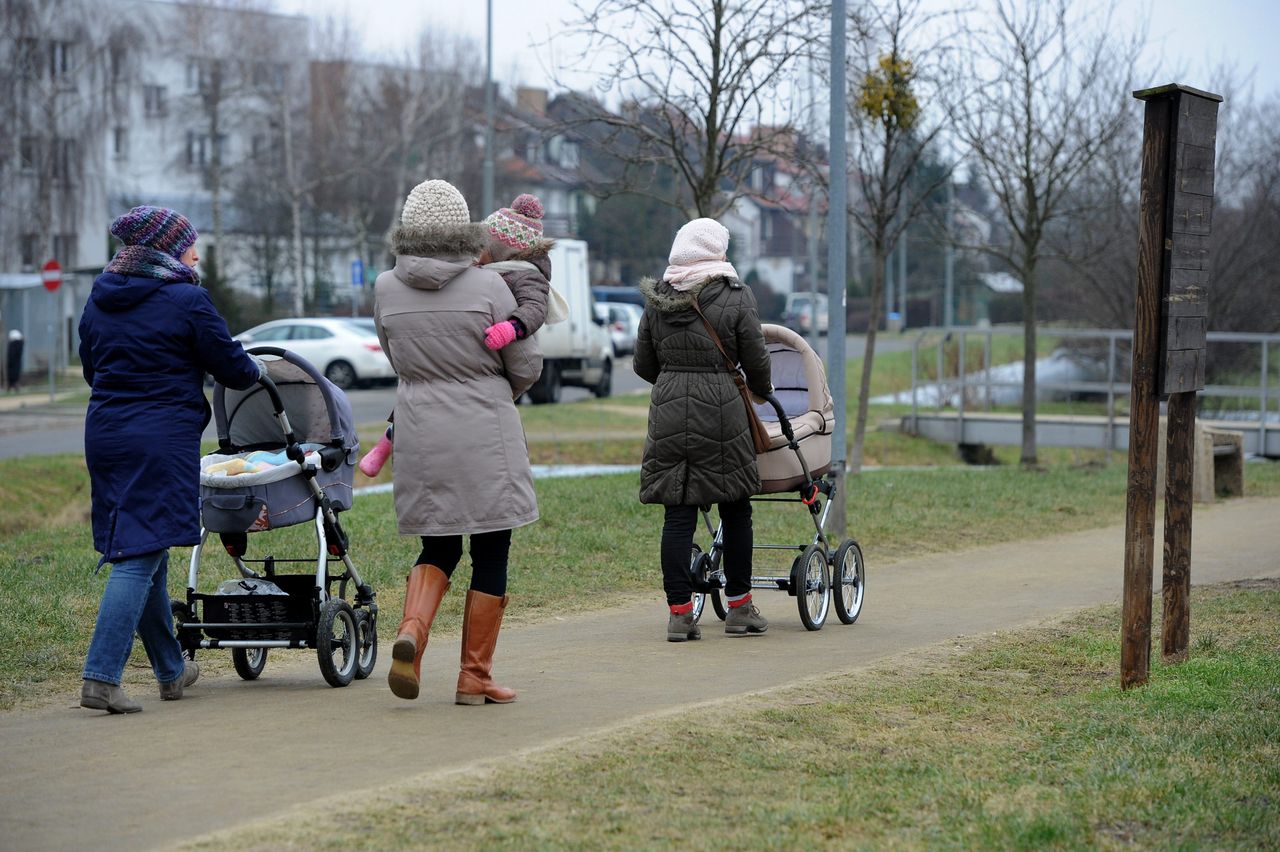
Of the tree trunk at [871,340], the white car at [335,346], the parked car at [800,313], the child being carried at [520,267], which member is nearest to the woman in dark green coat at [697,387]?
the child being carried at [520,267]

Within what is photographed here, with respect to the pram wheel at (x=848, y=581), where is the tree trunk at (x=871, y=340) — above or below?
above

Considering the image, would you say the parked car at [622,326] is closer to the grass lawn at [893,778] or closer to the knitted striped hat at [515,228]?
the knitted striped hat at [515,228]

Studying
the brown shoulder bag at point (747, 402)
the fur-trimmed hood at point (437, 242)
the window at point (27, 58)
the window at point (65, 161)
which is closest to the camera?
the fur-trimmed hood at point (437, 242)

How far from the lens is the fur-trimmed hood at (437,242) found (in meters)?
6.32

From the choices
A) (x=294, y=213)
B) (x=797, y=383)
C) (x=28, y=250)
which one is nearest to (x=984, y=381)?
(x=797, y=383)

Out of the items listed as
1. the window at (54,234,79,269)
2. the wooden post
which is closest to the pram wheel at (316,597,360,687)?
the wooden post

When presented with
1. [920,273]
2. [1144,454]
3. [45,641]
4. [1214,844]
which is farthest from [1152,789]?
[920,273]

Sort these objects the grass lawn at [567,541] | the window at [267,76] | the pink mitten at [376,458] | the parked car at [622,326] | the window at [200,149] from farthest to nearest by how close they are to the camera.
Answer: the window at [200,149] < the window at [267,76] < the parked car at [622,326] < the grass lawn at [567,541] < the pink mitten at [376,458]

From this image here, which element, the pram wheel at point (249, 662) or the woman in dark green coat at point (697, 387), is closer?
the pram wheel at point (249, 662)

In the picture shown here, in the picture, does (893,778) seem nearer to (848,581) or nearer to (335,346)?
(848,581)

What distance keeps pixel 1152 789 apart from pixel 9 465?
50.0 feet

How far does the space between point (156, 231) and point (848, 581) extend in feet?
14.0

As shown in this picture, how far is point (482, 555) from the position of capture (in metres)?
6.36

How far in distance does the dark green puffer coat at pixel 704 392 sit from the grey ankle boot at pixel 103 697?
2783 millimetres
